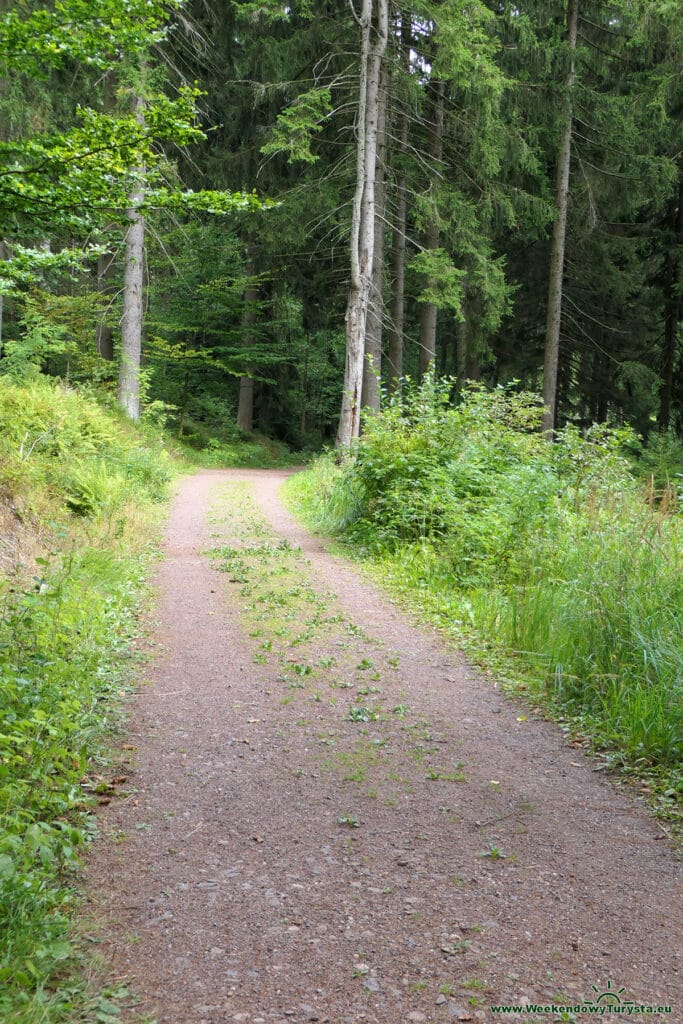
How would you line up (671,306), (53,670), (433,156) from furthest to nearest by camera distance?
(671,306) → (433,156) → (53,670)

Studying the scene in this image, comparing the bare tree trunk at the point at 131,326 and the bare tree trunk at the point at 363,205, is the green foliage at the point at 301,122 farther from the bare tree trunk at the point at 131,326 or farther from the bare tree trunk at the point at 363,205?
the bare tree trunk at the point at 131,326

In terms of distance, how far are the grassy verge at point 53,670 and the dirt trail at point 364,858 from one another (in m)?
0.19

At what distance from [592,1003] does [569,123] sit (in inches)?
845

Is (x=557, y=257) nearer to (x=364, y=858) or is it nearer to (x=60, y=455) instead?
(x=60, y=455)

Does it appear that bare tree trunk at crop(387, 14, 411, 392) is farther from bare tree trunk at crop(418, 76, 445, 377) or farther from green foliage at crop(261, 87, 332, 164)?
green foliage at crop(261, 87, 332, 164)

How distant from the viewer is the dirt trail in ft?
8.07

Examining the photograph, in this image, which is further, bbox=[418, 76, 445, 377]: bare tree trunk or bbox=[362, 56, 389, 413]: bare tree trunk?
bbox=[418, 76, 445, 377]: bare tree trunk

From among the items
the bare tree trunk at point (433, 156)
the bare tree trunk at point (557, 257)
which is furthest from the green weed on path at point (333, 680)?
the bare tree trunk at point (557, 257)

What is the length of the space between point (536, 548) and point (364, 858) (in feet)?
15.4

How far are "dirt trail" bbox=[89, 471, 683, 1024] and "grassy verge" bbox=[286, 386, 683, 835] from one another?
417 millimetres

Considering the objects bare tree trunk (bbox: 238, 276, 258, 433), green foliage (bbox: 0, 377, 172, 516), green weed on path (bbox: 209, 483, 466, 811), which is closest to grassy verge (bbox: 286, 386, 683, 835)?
green weed on path (bbox: 209, 483, 466, 811)

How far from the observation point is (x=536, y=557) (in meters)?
7.27

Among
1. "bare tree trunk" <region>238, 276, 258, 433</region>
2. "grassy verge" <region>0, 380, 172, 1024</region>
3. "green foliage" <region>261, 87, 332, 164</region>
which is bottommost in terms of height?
"grassy verge" <region>0, 380, 172, 1024</region>

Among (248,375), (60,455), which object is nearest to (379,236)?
(60,455)
